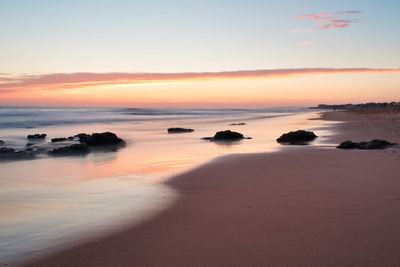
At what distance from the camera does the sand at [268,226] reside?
191 inches

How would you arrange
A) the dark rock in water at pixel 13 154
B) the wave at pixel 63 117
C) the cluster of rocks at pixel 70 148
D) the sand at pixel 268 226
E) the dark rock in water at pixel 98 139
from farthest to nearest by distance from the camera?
1. the wave at pixel 63 117
2. the dark rock in water at pixel 98 139
3. the cluster of rocks at pixel 70 148
4. the dark rock in water at pixel 13 154
5. the sand at pixel 268 226

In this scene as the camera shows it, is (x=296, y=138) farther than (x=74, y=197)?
Yes

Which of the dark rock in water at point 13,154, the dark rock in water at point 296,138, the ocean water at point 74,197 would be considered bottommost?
the ocean water at point 74,197

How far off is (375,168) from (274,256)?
21.8ft

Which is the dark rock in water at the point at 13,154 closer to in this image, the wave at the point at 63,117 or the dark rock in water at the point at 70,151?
the dark rock in water at the point at 70,151

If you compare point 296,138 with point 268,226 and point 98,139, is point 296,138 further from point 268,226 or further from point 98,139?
point 268,226

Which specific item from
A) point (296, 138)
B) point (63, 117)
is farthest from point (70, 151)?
point (63, 117)

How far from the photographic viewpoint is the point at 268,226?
235 inches

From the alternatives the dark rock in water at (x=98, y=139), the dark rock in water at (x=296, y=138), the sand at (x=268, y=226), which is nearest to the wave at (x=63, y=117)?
the dark rock in water at (x=98, y=139)

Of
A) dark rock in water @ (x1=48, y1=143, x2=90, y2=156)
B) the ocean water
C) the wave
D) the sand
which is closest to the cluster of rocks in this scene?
dark rock in water @ (x1=48, y1=143, x2=90, y2=156)

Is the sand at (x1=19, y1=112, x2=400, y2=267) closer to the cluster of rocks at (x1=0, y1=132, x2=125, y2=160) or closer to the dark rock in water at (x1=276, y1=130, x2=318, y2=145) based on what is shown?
the cluster of rocks at (x1=0, y1=132, x2=125, y2=160)

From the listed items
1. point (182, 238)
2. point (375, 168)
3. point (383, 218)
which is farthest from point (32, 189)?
point (375, 168)

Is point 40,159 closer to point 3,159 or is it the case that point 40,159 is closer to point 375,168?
point 3,159

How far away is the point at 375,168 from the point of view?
10.6m
